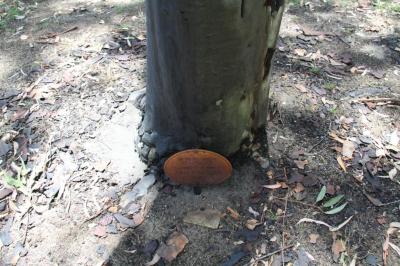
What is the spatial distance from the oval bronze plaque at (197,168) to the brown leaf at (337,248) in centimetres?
62

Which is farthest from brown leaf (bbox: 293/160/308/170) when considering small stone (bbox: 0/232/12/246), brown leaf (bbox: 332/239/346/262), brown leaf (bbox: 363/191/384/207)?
small stone (bbox: 0/232/12/246)

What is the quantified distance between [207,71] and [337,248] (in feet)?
3.51

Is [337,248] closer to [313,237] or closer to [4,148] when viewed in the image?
[313,237]

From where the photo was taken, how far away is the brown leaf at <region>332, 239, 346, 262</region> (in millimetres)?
1917

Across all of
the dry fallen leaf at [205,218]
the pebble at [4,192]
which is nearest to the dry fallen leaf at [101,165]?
the pebble at [4,192]

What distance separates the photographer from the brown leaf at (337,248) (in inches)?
75.5

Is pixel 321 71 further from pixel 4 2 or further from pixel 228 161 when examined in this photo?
pixel 4 2

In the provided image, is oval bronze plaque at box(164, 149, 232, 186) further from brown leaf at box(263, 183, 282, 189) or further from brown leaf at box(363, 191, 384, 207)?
brown leaf at box(363, 191, 384, 207)

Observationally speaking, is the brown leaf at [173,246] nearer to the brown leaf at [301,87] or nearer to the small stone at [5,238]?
the small stone at [5,238]

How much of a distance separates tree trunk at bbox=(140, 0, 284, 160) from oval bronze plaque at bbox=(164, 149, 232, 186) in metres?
0.10

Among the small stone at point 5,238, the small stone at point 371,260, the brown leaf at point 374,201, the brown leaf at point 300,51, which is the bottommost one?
the small stone at point 371,260

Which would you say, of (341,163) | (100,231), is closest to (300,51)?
(341,163)

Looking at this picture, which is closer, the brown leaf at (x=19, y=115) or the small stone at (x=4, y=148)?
the small stone at (x=4, y=148)

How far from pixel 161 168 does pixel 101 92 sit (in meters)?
0.88
